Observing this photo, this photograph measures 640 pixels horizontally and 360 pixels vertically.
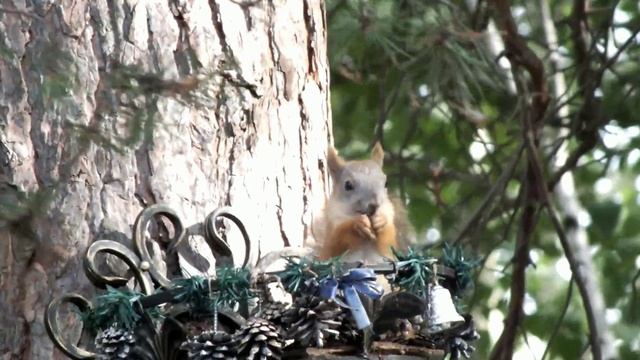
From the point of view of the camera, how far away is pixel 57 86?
1479mm

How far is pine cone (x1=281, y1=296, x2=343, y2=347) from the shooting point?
5.76 ft

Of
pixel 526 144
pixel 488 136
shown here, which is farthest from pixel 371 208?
pixel 488 136

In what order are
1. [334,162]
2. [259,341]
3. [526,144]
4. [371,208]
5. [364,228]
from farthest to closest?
1. [526,144]
2. [334,162]
3. [371,208]
4. [364,228]
5. [259,341]

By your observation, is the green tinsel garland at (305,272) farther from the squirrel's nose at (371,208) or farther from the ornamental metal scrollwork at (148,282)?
the squirrel's nose at (371,208)

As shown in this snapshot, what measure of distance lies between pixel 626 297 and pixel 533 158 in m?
0.84

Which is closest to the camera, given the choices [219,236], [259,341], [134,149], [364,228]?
[259,341]

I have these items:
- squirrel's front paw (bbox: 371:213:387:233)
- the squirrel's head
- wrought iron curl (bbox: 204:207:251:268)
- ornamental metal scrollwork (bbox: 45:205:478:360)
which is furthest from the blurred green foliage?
ornamental metal scrollwork (bbox: 45:205:478:360)

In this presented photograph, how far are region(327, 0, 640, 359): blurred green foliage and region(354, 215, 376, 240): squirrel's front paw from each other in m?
0.78

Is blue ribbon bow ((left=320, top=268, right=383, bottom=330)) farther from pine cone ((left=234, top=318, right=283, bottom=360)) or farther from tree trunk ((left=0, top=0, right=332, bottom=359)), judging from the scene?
tree trunk ((left=0, top=0, right=332, bottom=359))

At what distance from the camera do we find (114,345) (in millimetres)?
1883

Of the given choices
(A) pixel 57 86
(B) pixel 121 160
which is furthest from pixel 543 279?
(A) pixel 57 86

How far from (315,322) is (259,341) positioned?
0.08 meters

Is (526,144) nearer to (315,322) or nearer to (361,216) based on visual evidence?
(361,216)

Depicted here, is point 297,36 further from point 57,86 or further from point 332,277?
point 57,86
